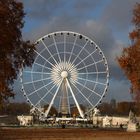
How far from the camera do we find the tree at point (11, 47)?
3906 cm

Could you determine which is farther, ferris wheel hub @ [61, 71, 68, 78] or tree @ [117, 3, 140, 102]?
ferris wheel hub @ [61, 71, 68, 78]

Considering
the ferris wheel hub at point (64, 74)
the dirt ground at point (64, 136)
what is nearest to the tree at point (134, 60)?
the dirt ground at point (64, 136)

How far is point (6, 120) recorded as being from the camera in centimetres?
13550

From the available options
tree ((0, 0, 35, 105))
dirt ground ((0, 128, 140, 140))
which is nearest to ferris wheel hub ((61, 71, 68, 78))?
dirt ground ((0, 128, 140, 140))

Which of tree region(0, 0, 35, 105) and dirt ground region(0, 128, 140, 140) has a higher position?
tree region(0, 0, 35, 105)

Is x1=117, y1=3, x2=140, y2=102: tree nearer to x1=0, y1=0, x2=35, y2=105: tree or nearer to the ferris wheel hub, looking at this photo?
x1=0, y1=0, x2=35, y2=105: tree

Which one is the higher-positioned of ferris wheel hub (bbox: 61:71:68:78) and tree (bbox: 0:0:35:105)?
ferris wheel hub (bbox: 61:71:68:78)

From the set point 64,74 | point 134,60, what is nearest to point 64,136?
point 134,60

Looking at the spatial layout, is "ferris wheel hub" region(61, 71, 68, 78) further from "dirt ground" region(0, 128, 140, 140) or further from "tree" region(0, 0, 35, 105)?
"tree" region(0, 0, 35, 105)

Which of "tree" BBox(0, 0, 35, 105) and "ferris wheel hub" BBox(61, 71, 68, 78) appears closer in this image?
"tree" BBox(0, 0, 35, 105)

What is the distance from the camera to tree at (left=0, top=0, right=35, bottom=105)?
A: 128 feet

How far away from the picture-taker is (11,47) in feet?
132

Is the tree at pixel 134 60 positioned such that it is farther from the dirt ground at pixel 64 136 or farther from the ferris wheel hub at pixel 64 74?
the ferris wheel hub at pixel 64 74

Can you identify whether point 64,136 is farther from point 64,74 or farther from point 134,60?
point 64,74
